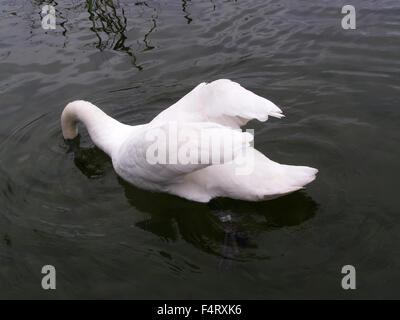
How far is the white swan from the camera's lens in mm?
4328

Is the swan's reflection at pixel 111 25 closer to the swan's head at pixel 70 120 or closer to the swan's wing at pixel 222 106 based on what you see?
the swan's head at pixel 70 120

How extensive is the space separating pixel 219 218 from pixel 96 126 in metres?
2.03

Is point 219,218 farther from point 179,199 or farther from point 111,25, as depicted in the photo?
point 111,25

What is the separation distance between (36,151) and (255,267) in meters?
3.32

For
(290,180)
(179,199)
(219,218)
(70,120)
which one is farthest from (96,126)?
(290,180)

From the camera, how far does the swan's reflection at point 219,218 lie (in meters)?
4.55

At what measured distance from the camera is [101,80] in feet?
25.3

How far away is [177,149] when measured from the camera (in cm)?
429

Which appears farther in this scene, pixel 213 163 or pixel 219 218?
pixel 219 218

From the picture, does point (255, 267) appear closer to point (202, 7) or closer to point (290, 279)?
point (290, 279)

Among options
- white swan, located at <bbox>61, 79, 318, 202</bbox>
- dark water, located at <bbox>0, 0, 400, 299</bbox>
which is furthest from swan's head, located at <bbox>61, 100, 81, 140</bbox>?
white swan, located at <bbox>61, 79, 318, 202</bbox>

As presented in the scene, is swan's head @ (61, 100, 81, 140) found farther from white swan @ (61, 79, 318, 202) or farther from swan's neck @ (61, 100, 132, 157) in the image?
white swan @ (61, 79, 318, 202)
